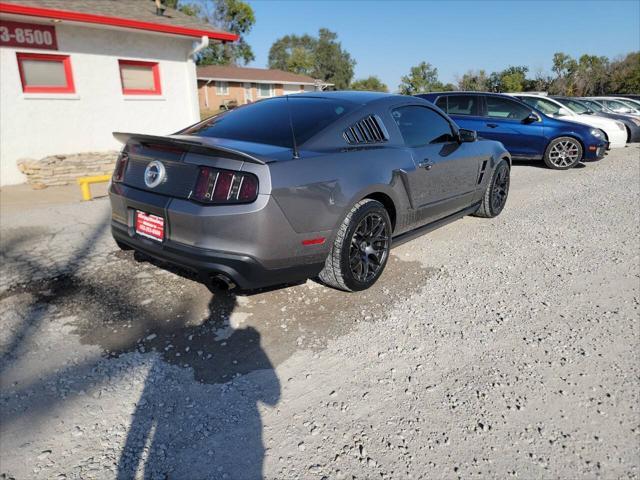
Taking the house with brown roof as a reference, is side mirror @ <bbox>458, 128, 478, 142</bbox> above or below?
below

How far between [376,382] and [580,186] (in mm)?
7013

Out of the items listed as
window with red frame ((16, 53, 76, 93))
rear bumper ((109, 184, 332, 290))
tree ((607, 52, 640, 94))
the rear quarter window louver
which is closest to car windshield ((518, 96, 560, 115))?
the rear quarter window louver

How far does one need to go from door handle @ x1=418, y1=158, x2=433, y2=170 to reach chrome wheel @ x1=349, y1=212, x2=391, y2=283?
726 mm

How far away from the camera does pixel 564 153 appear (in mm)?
9820

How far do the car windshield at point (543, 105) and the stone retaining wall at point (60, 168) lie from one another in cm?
1015

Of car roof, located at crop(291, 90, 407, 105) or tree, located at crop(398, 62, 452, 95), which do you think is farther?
tree, located at crop(398, 62, 452, 95)

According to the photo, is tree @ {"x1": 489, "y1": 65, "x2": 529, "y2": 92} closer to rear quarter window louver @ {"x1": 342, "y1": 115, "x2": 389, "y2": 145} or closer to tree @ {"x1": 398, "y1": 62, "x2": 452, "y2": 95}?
tree @ {"x1": 398, "y1": 62, "x2": 452, "y2": 95}

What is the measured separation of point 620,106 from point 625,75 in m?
24.2

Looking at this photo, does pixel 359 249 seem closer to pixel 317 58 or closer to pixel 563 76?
pixel 563 76

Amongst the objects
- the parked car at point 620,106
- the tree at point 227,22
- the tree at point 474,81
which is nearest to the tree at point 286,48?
the tree at point 227,22

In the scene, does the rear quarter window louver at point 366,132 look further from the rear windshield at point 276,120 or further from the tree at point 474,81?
the tree at point 474,81

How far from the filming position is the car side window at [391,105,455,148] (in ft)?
13.1

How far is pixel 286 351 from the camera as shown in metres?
2.86

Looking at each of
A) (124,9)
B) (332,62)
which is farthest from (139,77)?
(332,62)
